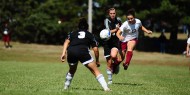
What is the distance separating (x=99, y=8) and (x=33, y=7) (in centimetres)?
800

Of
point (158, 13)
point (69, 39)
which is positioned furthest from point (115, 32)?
point (158, 13)

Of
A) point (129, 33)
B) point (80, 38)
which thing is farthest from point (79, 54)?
point (129, 33)

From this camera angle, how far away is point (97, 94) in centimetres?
1136

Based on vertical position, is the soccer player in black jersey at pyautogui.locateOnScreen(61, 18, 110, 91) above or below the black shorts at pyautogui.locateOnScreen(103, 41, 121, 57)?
above

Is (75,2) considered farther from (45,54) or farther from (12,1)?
(45,54)

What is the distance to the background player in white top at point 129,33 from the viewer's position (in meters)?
15.6

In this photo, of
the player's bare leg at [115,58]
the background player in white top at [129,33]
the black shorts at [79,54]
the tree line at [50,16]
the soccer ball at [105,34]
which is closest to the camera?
the black shorts at [79,54]

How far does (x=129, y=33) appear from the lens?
16047 mm

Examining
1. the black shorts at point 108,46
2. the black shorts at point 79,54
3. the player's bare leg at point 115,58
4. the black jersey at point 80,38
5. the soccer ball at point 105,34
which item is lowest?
the player's bare leg at point 115,58

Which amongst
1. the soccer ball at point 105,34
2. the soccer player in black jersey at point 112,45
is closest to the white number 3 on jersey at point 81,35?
the soccer ball at point 105,34

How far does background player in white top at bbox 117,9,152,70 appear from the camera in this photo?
15602mm

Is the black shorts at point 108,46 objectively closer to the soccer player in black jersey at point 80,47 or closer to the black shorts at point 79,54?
the soccer player in black jersey at point 80,47

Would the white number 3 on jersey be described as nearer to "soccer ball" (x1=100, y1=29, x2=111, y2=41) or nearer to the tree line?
"soccer ball" (x1=100, y1=29, x2=111, y2=41)

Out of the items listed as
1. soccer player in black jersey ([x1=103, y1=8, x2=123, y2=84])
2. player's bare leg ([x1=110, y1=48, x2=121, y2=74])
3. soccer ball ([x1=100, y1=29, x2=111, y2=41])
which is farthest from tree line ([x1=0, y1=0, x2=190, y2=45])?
soccer ball ([x1=100, y1=29, x2=111, y2=41])
